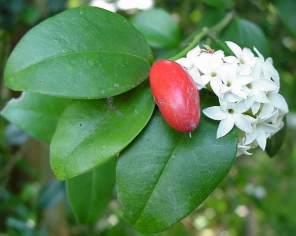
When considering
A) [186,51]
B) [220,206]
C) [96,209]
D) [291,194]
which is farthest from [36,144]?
[291,194]

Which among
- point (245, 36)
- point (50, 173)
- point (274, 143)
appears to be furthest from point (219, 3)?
point (50, 173)

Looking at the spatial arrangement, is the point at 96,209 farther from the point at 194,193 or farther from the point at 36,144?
the point at 36,144

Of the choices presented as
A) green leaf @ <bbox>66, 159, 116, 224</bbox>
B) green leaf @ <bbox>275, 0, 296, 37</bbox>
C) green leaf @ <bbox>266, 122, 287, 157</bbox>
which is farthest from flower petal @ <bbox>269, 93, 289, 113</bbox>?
green leaf @ <bbox>275, 0, 296, 37</bbox>

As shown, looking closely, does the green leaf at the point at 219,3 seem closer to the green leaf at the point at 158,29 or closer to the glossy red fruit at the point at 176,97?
the green leaf at the point at 158,29

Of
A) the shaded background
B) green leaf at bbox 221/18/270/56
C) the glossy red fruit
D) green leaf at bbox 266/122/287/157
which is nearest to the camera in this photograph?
the glossy red fruit

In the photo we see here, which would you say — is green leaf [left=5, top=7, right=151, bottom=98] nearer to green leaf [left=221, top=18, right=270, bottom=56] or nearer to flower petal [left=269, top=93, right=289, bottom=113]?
flower petal [left=269, top=93, right=289, bottom=113]

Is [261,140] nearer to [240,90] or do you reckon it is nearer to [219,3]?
[240,90]
